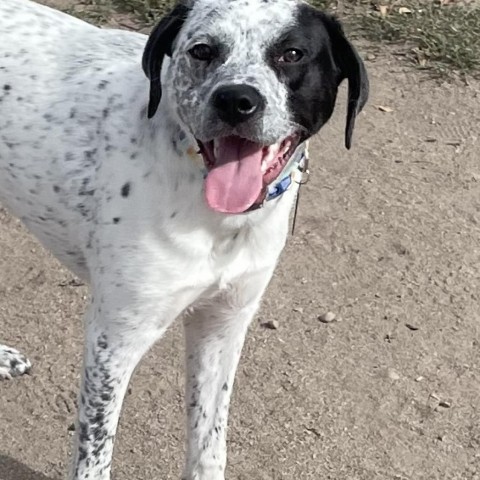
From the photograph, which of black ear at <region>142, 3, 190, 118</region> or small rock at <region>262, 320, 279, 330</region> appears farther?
small rock at <region>262, 320, 279, 330</region>

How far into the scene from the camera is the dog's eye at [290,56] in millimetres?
3078

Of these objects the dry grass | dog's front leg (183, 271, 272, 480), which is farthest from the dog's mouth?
the dry grass

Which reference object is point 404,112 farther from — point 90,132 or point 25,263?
point 90,132

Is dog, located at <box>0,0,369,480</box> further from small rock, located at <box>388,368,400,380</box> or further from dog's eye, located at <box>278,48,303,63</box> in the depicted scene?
small rock, located at <box>388,368,400,380</box>

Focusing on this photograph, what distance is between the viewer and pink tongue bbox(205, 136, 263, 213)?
9.82ft

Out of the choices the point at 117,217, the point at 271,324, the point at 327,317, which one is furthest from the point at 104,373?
the point at 327,317

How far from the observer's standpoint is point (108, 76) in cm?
359

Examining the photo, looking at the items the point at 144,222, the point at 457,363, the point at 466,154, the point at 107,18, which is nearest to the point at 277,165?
the point at 144,222

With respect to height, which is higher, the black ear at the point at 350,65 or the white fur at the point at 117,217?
the black ear at the point at 350,65

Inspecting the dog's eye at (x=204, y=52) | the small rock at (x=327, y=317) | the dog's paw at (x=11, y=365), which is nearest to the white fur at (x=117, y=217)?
the dog's eye at (x=204, y=52)

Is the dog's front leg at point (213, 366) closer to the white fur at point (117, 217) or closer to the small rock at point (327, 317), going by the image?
the white fur at point (117, 217)

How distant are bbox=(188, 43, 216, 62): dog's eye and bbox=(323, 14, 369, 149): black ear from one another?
1.16ft

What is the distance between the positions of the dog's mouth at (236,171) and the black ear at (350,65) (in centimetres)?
26

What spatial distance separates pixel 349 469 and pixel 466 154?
87.7 inches
